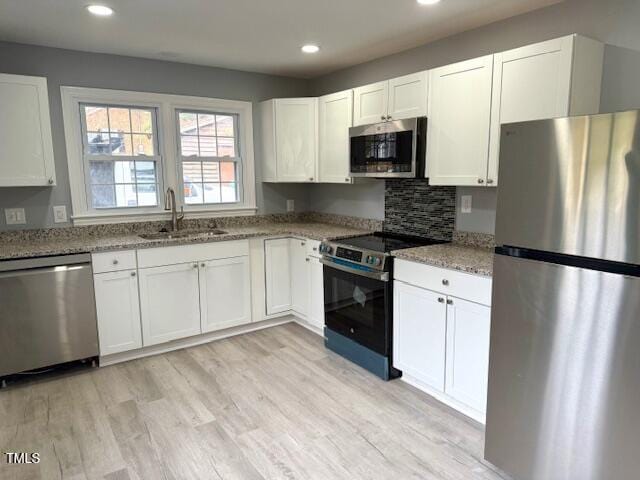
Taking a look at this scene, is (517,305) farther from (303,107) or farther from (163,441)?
(303,107)

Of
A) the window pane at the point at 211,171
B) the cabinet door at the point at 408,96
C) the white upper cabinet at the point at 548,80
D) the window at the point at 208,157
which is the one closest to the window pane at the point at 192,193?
the window at the point at 208,157

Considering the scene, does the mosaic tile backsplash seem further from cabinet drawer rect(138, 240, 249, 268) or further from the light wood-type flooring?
cabinet drawer rect(138, 240, 249, 268)

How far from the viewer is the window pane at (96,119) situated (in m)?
3.49

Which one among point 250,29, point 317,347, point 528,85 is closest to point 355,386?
point 317,347

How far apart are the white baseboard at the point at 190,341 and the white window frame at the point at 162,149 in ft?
3.65

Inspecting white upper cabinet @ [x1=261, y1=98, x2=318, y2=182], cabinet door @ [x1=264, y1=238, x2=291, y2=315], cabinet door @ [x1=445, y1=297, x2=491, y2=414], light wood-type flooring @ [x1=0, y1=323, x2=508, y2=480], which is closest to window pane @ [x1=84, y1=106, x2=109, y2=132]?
white upper cabinet @ [x1=261, y1=98, x2=318, y2=182]

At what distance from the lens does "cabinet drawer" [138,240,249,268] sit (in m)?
3.24

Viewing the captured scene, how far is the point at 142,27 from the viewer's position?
9.18 feet

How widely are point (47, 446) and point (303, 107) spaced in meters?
3.17

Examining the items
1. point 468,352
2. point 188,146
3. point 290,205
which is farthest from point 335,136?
point 468,352

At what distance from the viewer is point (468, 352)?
236cm

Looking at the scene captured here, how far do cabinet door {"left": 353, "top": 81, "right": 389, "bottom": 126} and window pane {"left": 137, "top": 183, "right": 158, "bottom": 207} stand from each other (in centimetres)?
189

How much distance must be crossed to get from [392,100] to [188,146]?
1.97 m

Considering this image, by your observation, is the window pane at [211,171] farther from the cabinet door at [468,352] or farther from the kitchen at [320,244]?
the cabinet door at [468,352]
